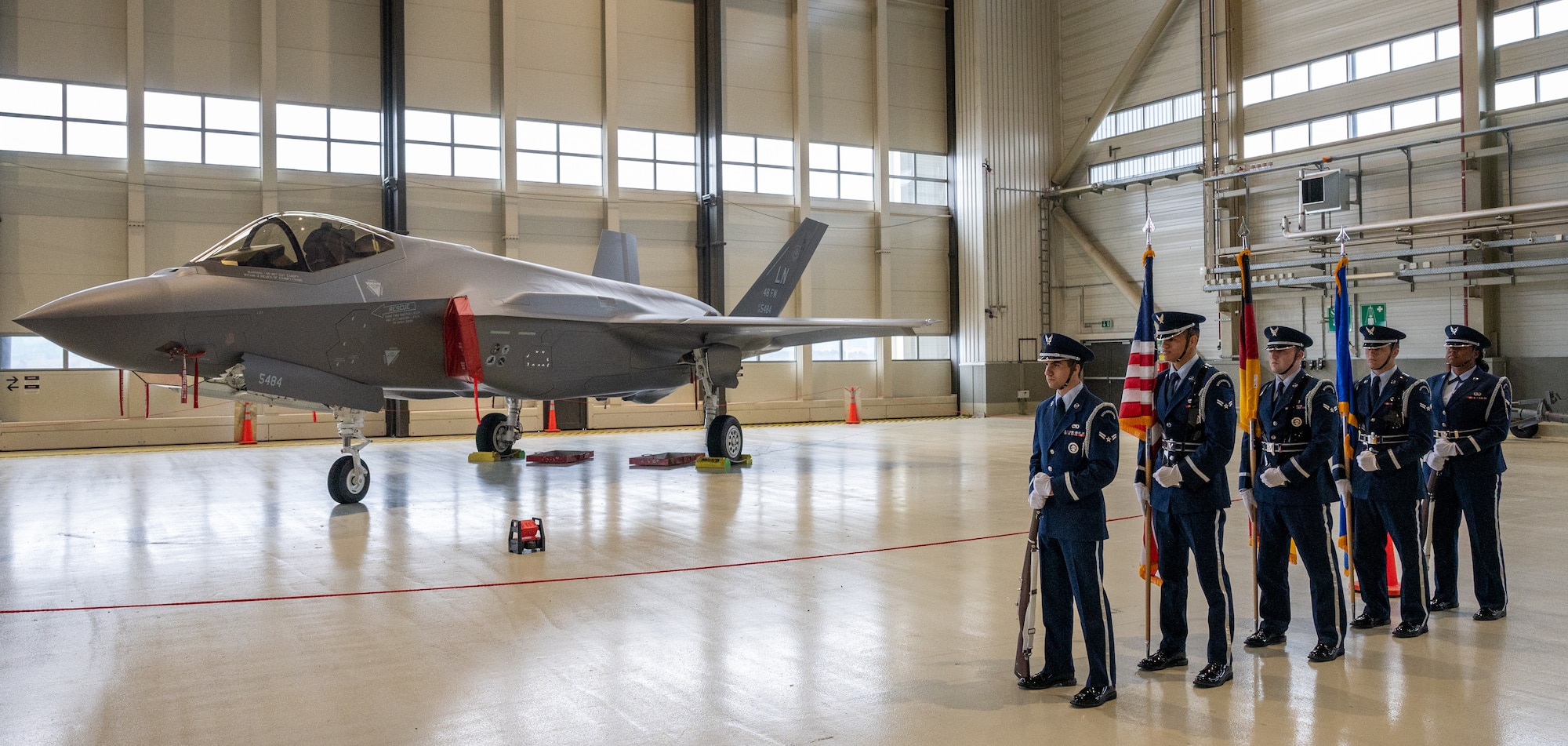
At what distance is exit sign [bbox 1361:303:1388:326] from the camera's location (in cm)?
2038

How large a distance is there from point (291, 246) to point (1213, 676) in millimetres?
8902

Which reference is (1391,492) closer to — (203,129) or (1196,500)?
(1196,500)

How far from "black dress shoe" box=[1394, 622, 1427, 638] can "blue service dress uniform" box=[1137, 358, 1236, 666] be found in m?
1.21

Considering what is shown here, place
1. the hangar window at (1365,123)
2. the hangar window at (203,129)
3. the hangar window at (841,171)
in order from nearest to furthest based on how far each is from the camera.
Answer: the hangar window at (203,129), the hangar window at (1365,123), the hangar window at (841,171)

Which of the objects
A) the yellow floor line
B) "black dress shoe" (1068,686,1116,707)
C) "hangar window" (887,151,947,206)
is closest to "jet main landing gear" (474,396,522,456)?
the yellow floor line

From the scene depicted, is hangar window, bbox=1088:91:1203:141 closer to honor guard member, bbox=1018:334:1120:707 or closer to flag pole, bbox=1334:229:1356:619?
flag pole, bbox=1334:229:1356:619

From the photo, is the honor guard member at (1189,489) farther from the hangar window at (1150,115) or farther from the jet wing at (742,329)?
the hangar window at (1150,115)

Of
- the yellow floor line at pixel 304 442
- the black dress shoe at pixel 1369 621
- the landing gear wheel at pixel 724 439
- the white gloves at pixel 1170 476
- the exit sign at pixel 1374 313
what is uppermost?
the exit sign at pixel 1374 313

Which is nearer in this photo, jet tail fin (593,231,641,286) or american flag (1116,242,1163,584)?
american flag (1116,242,1163,584)

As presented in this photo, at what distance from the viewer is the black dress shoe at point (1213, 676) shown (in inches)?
168

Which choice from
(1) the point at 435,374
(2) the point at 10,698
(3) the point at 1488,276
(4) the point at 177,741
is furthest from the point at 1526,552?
(3) the point at 1488,276

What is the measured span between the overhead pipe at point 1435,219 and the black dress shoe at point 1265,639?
44.0 ft

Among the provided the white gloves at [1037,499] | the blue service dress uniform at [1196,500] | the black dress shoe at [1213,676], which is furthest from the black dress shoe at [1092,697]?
the white gloves at [1037,499]

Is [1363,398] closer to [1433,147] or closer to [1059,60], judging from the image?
[1433,147]
